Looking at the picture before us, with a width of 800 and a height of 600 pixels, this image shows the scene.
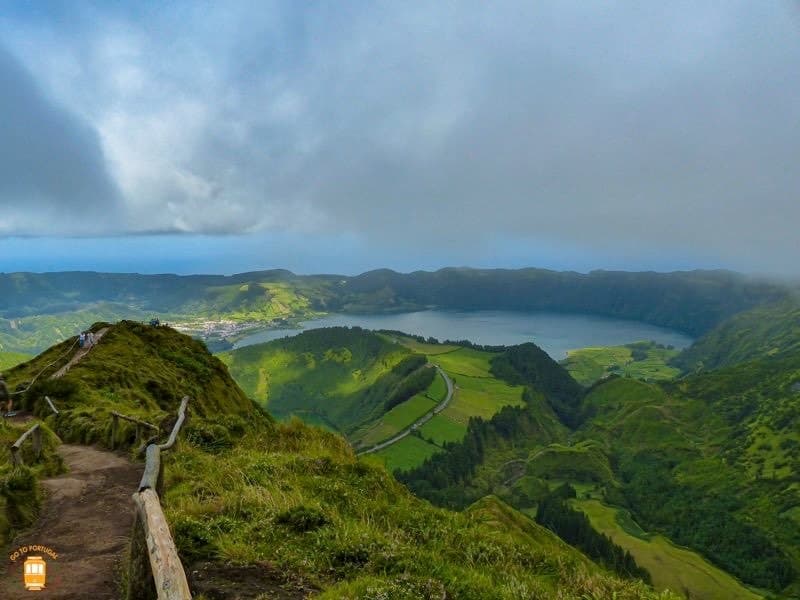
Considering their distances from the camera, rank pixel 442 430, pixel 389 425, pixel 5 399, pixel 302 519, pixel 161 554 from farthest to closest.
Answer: pixel 389 425, pixel 442 430, pixel 5 399, pixel 302 519, pixel 161 554

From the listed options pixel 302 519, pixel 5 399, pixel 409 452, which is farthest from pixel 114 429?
pixel 409 452

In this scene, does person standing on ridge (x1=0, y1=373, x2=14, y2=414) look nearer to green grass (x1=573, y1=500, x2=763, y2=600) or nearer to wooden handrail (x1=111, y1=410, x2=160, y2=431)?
wooden handrail (x1=111, y1=410, x2=160, y2=431)

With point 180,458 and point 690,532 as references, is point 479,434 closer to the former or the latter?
point 690,532

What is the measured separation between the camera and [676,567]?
108 meters

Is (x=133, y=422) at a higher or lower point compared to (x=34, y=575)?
lower

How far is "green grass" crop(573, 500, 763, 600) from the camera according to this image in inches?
3861

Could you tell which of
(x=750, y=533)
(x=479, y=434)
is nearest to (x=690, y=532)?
(x=750, y=533)

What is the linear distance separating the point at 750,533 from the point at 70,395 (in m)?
164

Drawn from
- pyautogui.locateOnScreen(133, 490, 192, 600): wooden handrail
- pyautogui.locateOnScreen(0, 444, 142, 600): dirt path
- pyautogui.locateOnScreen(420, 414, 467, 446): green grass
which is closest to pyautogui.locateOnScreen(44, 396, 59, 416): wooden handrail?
pyautogui.locateOnScreen(0, 444, 142, 600): dirt path

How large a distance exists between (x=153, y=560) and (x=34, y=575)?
409 cm

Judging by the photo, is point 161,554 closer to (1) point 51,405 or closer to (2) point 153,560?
(2) point 153,560

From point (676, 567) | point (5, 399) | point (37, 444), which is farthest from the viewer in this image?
point (676, 567)

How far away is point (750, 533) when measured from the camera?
130 metres

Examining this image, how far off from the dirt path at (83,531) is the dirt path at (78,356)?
1833 cm
